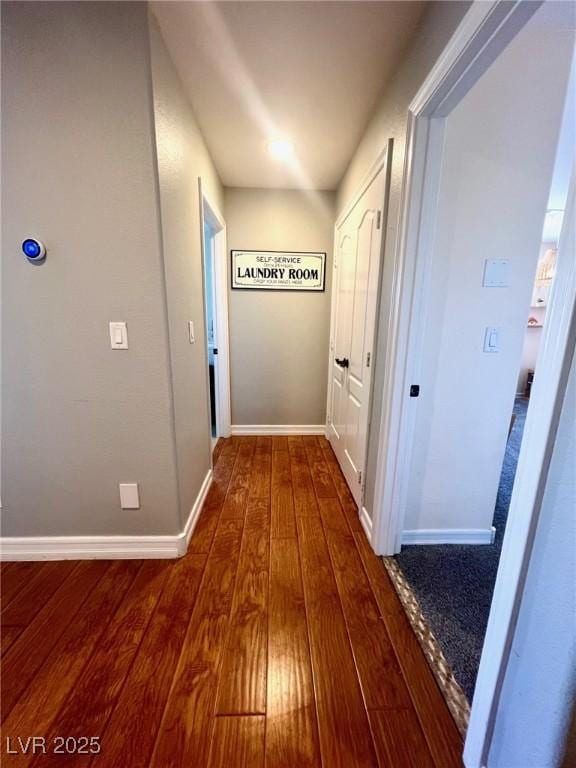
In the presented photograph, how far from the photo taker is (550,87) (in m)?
1.26

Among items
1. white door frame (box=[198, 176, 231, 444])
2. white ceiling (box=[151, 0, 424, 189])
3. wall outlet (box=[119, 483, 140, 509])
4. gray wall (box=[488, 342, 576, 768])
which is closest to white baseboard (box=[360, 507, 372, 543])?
gray wall (box=[488, 342, 576, 768])

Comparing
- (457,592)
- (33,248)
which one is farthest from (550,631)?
(33,248)

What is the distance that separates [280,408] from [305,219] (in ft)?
6.23

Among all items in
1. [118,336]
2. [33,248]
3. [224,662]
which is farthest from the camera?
[118,336]

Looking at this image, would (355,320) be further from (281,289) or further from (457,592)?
(457,592)

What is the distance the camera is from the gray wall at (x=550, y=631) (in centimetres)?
58

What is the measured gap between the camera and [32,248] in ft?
4.07

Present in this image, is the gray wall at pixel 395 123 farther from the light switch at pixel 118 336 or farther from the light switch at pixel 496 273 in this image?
the light switch at pixel 118 336

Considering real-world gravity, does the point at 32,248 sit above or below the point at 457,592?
above

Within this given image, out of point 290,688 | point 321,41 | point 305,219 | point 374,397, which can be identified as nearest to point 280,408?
point 374,397

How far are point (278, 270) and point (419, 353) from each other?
1.95 m

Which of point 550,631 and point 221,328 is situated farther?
point 221,328

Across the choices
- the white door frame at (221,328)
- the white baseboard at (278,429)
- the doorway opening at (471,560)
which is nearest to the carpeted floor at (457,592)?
the doorway opening at (471,560)

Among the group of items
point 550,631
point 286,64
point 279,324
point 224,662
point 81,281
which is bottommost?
point 224,662
